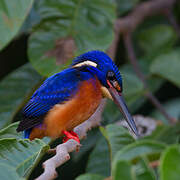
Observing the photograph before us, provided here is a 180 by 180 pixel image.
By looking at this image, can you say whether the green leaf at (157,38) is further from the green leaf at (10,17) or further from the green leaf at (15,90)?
the green leaf at (10,17)

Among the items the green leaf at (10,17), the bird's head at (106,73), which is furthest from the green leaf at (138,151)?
the green leaf at (10,17)

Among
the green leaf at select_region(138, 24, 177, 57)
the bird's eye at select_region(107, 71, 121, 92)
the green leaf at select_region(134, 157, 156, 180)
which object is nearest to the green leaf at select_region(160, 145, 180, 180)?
the green leaf at select_region(134, 157, 156, 180)

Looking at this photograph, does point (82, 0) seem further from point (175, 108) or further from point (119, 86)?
point (175, 108)

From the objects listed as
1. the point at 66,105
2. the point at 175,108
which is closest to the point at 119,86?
the point at 66,105

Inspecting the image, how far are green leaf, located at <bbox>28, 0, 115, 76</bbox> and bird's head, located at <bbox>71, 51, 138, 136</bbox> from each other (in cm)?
62

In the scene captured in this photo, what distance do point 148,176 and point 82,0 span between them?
235 cm

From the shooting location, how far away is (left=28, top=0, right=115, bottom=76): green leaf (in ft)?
10.3

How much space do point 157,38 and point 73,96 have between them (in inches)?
85.0

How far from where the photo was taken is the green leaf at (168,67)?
3.55 m

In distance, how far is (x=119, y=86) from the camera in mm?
2283

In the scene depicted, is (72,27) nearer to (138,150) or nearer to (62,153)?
(62,153)

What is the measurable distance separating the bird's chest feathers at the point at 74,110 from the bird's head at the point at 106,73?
74mm

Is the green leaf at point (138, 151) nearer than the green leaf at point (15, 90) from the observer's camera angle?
Yes

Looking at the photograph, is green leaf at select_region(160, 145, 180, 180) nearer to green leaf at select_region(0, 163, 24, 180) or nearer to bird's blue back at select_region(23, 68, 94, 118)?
green leaf at select_region(0, 163, 24, 180)
